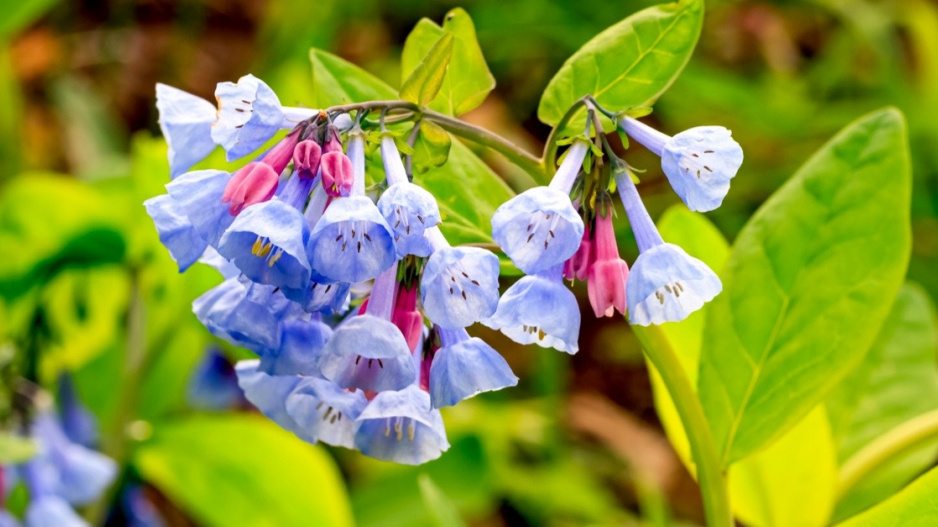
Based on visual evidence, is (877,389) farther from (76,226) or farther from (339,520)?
(76,226)

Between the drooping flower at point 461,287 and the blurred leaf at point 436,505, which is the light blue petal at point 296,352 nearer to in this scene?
the drooping flower at point 461,287

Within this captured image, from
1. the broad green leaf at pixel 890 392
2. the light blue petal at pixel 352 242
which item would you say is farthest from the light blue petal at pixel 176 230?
the broad green leaf at pixel 890 392

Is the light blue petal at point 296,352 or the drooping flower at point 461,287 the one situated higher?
the drooping flower at point 461,287

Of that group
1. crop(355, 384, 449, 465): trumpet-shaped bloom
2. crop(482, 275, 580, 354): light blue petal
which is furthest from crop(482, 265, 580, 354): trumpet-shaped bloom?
crop(355, 384, 449, 465): trumpet-shaped bloom

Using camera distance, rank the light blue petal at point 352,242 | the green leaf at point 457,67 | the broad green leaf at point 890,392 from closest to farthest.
Result: the light blue petal at point 352,242
the green leaf at point 457,67
the broad green leaf at point 890,392

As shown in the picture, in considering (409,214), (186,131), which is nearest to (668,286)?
(409,214)

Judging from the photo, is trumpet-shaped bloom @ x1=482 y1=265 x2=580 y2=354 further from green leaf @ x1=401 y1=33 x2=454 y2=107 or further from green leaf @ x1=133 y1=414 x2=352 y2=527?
green leaf @ x1=133 y1=414 x2=352 y2=527

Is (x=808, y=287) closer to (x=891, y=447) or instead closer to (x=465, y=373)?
(x=891, y=447)
